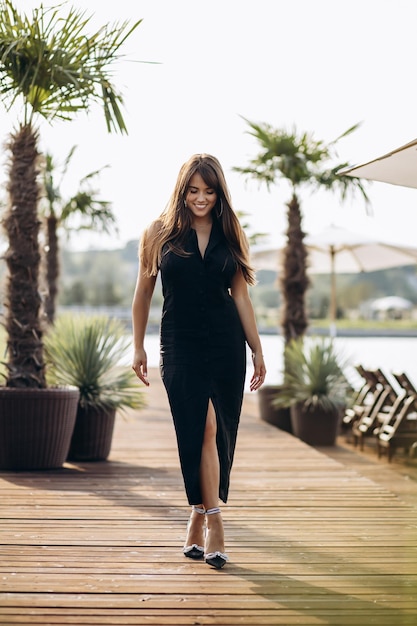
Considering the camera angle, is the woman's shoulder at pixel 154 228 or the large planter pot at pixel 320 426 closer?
the woman's shoulder at pixel 154 228

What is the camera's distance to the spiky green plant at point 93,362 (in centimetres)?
815

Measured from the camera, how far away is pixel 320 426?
36.0 ft

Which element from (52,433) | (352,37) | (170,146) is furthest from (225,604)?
(170,146)

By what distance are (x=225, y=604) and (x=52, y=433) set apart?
3661mm

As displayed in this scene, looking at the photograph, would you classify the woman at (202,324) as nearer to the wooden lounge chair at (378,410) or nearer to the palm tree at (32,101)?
the palm tree at (32,101)

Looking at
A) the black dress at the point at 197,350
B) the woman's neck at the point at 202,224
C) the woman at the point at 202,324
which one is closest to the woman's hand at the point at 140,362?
the woman at the point at 202,324

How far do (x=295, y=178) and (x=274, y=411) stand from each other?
2967 mm

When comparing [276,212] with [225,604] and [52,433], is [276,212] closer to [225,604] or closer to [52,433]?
[52,433]

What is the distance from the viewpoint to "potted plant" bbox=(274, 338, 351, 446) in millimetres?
10945

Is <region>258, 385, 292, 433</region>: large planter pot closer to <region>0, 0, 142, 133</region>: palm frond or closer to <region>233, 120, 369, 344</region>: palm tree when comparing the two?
<region>233, 120, 369, 344</region>: palm tree

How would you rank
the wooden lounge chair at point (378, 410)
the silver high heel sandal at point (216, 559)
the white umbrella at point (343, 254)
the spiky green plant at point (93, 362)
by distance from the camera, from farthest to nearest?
the white umbrella at point (343, 254), the wooden lounge chair at point (378, 410), the spiky green plant at point (93, 362), the silver high heel sandal at point (216, 559)

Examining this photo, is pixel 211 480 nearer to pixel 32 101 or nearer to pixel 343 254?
pixel 32 101

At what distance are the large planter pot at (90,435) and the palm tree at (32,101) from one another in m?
0.53

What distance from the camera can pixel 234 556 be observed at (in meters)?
4.57
